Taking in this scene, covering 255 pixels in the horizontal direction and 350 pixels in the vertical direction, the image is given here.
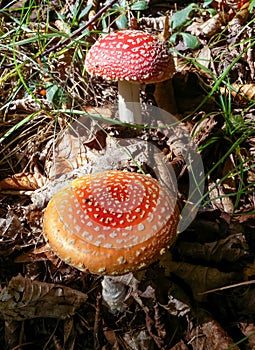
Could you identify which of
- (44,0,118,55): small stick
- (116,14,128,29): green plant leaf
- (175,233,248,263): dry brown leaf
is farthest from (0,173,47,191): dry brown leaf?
(116,14,128,29): green plant leaf

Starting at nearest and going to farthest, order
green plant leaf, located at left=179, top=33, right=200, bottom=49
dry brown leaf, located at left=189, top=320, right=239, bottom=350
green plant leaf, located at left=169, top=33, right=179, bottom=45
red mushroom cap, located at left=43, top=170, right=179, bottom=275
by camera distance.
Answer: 1. red mushroom cap, located at left=43, top=170, right=179, bottom=275
2. dry brown leaf, located at left=189, top=320, right=239, bottom=350
3. green plant leaf, located at left=179, top=33, right=200, bottom=49
4. green plant leaf, located at left=169, top=33, right=179, bottom=45

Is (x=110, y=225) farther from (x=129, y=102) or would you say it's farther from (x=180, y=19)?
(x=180, y=19)

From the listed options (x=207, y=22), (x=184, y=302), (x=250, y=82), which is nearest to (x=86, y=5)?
(x=207, y=22)

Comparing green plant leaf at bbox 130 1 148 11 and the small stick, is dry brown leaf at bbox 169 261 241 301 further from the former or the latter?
green plant leaf at bbox 130 1 148 11

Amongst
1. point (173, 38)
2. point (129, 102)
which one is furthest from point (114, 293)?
point (173, 38)

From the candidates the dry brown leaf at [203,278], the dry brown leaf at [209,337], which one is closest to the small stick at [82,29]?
the dry brown leaf at [203,278]

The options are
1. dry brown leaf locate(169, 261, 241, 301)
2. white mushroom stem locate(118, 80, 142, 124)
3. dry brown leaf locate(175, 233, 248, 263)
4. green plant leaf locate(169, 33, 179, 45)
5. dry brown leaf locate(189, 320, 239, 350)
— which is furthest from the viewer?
green plant leaf locate(169, 33, 179, 45)

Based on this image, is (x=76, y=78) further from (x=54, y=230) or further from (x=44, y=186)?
(x=54, y=230)
